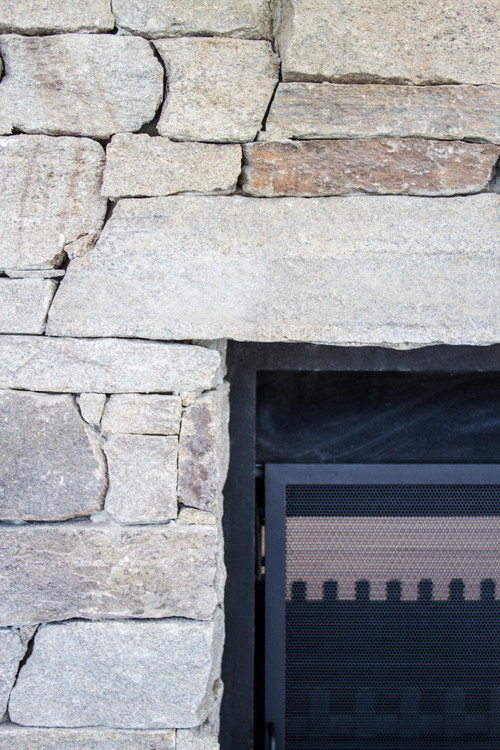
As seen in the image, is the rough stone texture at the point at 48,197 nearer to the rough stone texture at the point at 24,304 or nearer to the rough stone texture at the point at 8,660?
the rough stone texture at the point at 24,304

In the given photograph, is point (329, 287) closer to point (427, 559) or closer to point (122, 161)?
point (122, 161)

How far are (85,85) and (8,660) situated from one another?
4.56 feet

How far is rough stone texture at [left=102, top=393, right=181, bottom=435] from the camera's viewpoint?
5.34 ft

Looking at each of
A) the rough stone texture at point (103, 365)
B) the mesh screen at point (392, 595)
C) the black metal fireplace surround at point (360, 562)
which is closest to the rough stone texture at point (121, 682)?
the black metal fireplace surround at point (360, 562)

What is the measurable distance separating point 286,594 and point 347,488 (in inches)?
13.5

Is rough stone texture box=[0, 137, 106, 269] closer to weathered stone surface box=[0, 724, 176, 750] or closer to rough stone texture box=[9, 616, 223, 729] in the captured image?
rough stone texture box=[9, 616, 223, 729]

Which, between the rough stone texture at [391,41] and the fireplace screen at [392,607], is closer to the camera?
the rough stone texture at [391,41]

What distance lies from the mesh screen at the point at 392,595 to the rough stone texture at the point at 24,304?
2.67 feet

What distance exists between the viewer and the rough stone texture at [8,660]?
1.60 meters

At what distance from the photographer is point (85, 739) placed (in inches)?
63.1

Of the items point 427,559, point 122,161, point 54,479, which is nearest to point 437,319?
point 427,559

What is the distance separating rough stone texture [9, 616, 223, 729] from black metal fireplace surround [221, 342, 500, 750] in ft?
0.84

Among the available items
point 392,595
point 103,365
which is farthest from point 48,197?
point 392,595

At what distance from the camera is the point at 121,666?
63.2 inches
